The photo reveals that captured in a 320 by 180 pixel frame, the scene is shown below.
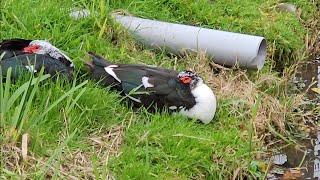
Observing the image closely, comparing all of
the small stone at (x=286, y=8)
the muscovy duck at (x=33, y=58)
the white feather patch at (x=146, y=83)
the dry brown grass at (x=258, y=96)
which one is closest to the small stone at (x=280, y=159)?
the dry brown grass at (x=258, y=96)

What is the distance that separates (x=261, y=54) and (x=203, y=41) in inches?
19.1

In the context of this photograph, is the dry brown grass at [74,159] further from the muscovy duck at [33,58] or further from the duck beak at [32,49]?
the duck beak at [32,49]

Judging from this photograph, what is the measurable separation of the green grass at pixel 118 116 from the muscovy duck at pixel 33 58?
130 millimetres

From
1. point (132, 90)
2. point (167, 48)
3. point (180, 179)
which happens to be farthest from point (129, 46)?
point (180, 179)

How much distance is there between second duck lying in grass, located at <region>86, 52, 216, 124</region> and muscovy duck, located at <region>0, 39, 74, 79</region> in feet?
0.87

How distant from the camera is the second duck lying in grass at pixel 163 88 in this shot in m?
4.85

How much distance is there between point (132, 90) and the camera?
15.9 ft

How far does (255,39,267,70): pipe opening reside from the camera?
18.8 ft

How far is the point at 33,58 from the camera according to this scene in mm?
4738

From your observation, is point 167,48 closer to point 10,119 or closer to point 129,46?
point 129,46

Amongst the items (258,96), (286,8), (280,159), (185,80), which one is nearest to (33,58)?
(185,80)

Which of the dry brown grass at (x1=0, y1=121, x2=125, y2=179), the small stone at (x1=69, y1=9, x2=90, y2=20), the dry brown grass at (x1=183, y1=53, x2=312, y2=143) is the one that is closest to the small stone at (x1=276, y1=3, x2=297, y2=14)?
the dry brown grass at (x1=183, y1=53, x2=312, y2=143)

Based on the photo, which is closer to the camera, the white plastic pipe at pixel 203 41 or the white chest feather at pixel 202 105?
the white chest feather at pixel 202 105

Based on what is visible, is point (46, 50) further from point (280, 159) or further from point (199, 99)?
point (280, 159)
